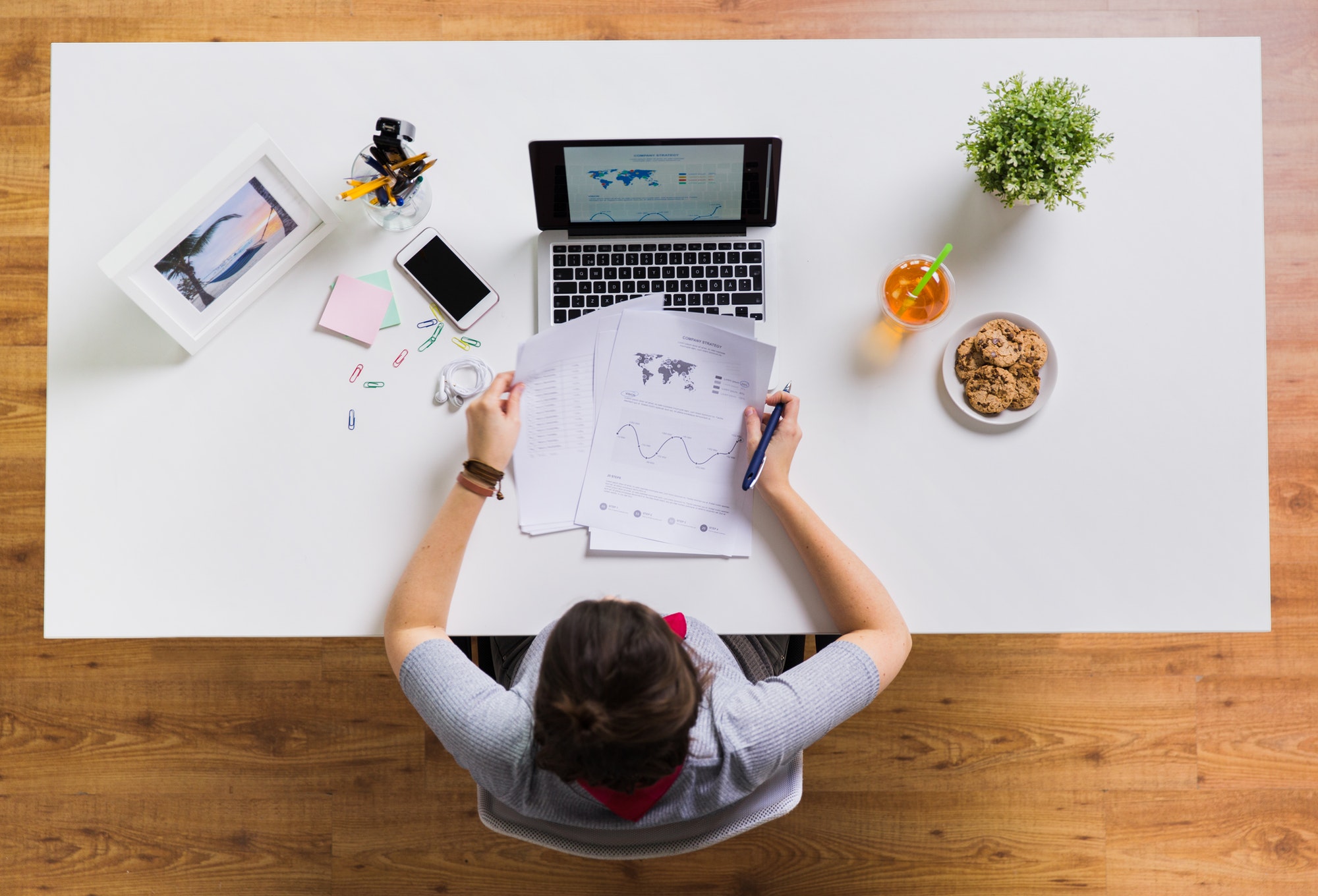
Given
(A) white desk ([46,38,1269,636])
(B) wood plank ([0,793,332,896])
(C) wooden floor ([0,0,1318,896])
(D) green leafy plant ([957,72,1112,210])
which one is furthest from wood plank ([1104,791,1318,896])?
(B) wood plank ([0,793,332,896])

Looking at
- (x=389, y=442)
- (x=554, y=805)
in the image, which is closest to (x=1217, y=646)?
(x=554, y=805)

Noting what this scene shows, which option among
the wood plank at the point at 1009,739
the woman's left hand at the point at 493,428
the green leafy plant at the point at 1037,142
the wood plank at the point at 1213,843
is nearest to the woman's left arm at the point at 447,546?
the woman's left hand at the point at 493,428

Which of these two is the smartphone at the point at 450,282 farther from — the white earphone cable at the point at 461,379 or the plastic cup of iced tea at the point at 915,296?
the plastic cup of iced tea at the point at 915,296

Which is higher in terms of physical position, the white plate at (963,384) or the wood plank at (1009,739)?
the white plate at (963,384)

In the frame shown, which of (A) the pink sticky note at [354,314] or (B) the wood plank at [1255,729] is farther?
(B) the wood plank at [1255,729]

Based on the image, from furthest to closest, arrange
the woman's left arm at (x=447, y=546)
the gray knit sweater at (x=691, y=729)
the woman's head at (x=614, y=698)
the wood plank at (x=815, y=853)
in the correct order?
the wood plank at (x=815, y=853) → the woman's left arm at (x=447, y=546) → the gray knit sweater at (x=691, y=729) → the woman's head at (x=614, y=698)

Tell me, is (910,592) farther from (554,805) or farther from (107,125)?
(107,125)

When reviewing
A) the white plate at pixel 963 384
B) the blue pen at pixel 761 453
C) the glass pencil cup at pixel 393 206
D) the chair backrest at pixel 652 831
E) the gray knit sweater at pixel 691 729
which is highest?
the glass pencil cup at pixel 393 206

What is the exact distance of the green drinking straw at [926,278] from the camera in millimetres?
1021

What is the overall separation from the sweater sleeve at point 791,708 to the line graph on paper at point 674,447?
29 centimetres

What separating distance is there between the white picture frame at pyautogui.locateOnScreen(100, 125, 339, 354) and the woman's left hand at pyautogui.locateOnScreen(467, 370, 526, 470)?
0.33 meters

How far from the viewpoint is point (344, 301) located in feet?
3.52

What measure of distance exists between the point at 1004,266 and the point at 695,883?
4.57ft

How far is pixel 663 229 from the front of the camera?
1.07 m
